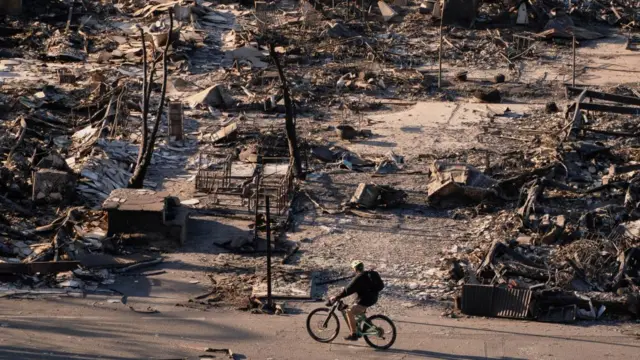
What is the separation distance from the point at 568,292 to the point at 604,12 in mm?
22663

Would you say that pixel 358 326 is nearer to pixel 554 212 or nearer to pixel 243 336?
pixel 243 336

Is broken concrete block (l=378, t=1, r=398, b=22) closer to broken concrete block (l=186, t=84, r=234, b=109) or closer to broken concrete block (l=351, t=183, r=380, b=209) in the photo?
broken concrete block (l=186, t=84, r=234, b=109)

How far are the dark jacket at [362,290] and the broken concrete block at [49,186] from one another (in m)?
7.30

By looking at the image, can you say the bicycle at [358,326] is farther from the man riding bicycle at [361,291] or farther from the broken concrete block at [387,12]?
the broken concrete block at [387,12]

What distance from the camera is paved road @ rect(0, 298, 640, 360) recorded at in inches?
493

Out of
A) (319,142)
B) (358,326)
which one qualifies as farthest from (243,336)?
(319,142)

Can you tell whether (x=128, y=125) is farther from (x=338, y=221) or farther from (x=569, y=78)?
(x=569, y=78)

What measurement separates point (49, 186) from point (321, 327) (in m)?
6.93

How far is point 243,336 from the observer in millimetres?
13195

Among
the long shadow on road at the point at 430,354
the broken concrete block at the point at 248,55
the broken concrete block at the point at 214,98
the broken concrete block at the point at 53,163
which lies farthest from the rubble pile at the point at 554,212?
the broken concrete block at the point at 248,55

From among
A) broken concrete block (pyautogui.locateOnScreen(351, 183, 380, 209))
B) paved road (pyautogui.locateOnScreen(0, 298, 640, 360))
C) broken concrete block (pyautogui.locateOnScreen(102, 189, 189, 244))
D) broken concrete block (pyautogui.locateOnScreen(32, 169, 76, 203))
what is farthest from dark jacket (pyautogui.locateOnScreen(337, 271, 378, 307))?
broken concrete block (pyautogui.locateOnScreen(32, 169, 76, 203))

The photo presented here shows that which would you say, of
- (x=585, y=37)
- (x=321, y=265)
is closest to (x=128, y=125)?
(x=321, y=265)

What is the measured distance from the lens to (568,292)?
14672 millimetres

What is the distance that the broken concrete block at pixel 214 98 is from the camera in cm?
2509
